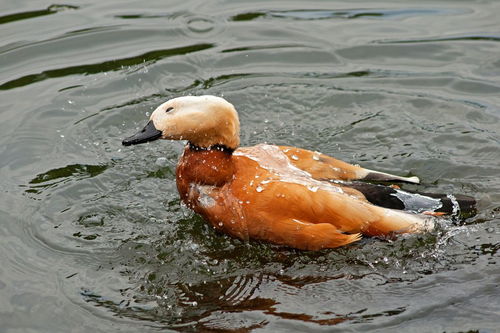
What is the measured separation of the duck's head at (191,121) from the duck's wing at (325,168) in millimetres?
693

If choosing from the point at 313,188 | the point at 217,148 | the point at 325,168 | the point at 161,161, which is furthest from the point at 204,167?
the point at 161,161

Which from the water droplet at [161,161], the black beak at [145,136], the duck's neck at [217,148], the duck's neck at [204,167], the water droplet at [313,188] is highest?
the black beak at [145,136]

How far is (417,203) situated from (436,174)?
101 centimetres

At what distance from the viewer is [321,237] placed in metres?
6.20

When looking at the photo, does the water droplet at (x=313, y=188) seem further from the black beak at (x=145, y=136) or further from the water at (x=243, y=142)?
the black beak at (x=145, y=136)

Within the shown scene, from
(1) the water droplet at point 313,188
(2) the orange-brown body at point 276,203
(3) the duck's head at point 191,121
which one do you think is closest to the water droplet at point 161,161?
(2) the orange-brown body at point 276,203

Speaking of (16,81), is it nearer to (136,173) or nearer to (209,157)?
(136,173)

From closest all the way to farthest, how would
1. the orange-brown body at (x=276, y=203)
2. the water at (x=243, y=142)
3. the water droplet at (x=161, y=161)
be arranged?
the water at (x=243, y=142) < the orange-brown body at (x=276, y=203) < the water droplet at (x=161, y=161)

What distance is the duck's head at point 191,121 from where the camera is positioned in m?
6.30

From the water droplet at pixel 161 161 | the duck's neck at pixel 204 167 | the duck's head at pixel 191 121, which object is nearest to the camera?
the duck's head at pixel 191 121

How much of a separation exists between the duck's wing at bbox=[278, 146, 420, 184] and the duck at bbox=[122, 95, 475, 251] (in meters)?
0.01

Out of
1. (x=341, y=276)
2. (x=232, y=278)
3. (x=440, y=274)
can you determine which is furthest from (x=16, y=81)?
(x=440, y=274)

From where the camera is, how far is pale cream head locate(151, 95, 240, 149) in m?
6.30

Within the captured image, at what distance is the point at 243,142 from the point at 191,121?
6.20ft
